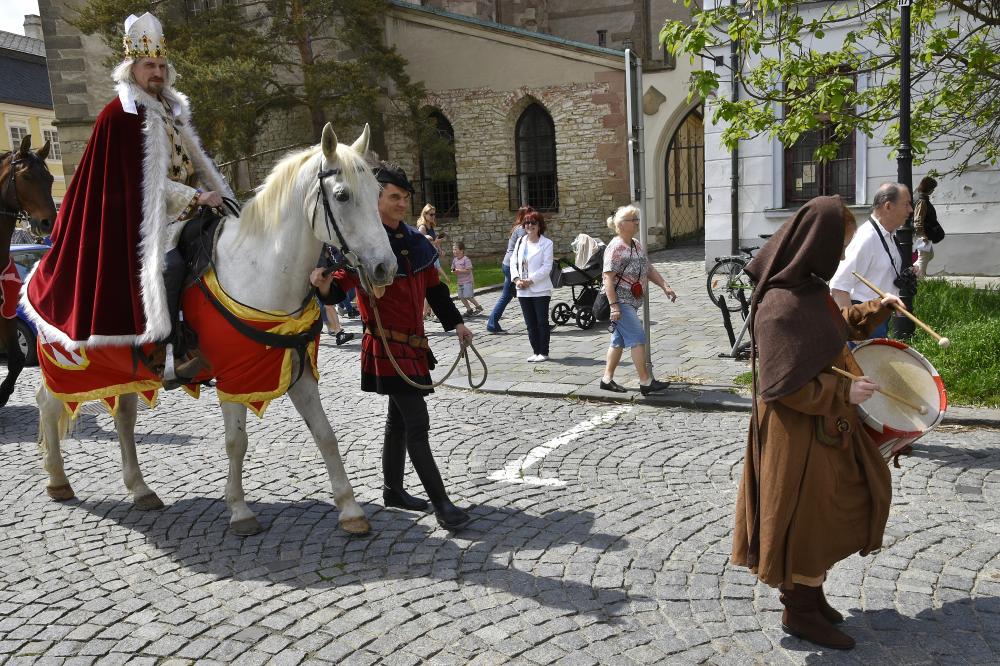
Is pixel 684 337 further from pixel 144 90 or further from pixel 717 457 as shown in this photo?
pixel 144 90

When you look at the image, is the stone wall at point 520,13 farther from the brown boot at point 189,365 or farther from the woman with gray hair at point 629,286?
the brown boot at point 189,365

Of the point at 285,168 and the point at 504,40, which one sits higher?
the point at 504,40

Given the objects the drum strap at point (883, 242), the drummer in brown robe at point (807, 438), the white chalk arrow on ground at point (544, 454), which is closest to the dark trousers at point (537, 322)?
the white chalk arrow on ground at point (544, 454)

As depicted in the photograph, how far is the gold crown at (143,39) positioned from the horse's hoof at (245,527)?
2831 mm

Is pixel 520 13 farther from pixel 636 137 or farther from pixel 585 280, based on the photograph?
pixel 636 137

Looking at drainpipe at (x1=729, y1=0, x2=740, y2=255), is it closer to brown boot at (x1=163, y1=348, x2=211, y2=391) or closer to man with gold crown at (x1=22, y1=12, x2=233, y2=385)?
man with gold crown at (x1=22, y1=12, x2=233, y2=385)

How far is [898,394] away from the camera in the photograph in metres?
3.75

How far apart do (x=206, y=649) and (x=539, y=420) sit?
4161 millimetres

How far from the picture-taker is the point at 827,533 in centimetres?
339

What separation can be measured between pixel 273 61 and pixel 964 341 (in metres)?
18.6

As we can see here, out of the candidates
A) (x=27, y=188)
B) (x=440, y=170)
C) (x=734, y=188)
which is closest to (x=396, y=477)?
(x=27, y=188)

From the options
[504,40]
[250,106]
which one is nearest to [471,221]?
[504,40]

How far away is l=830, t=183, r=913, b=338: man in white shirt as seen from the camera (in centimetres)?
606

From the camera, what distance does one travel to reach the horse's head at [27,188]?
7.34 metres
